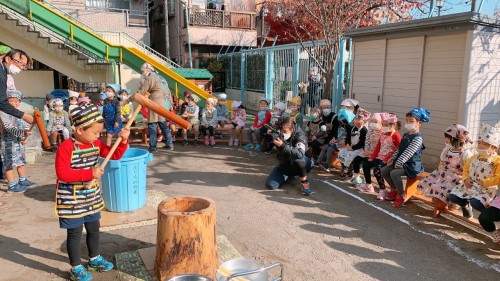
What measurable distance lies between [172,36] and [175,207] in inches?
834

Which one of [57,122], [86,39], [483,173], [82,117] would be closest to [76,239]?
[82,117]

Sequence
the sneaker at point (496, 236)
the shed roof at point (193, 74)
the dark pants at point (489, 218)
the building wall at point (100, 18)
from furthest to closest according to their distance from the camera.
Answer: the building wall at point (100, 18) → the shed roof at point (193, 74) → the sneaker at point (496, 236) → the dark pants at point (489, 218)

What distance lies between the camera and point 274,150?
9453mm

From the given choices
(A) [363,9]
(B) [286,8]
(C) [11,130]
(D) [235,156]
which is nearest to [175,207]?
(C) [11,130]

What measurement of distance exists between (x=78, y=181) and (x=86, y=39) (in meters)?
9.83

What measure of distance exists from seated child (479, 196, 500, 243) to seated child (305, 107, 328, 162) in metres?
3.96

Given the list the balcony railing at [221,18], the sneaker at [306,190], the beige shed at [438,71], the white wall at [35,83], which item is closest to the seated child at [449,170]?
the sneaker at [306,190]

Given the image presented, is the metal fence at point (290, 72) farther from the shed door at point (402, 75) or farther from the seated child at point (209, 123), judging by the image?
the seated child at point (209, 123)

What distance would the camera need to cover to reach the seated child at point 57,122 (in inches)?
351

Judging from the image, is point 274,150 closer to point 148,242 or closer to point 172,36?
point 148,242

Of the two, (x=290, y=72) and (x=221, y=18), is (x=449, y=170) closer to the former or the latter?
(x=290, y=72)

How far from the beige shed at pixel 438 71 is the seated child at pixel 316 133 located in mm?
1669

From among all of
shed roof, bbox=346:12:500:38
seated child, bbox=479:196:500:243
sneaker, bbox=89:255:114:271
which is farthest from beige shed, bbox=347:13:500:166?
sneaker, bbox=89:255:114:271

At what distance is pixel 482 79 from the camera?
7148 millimetres
